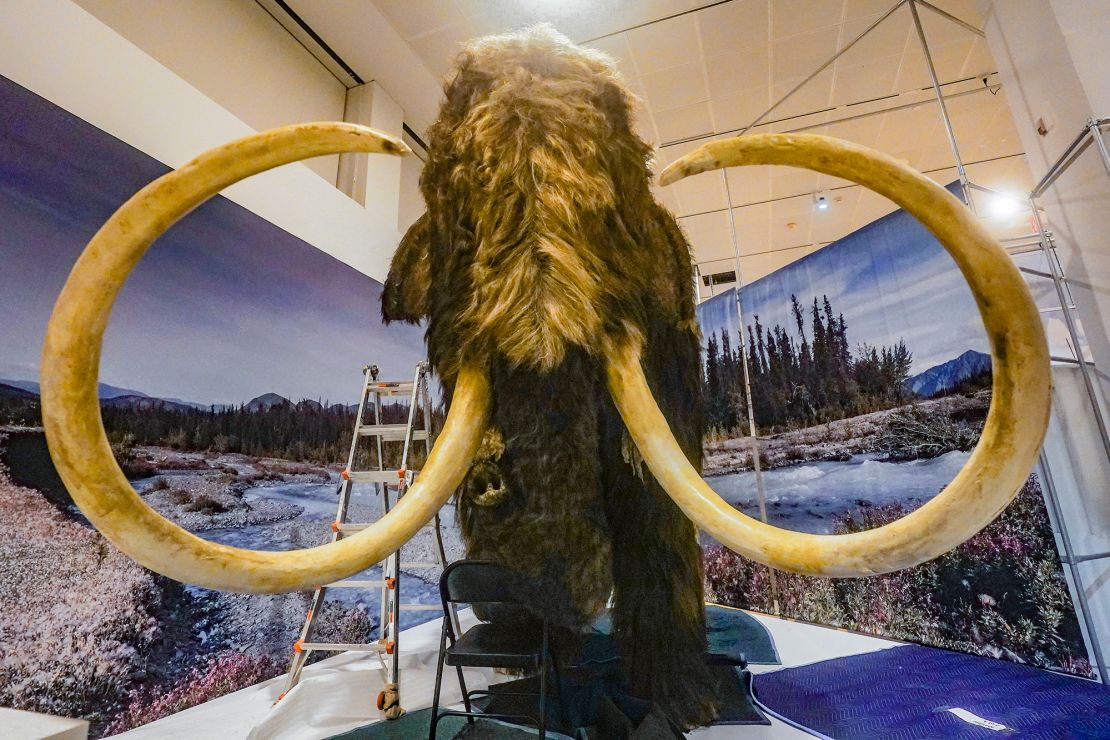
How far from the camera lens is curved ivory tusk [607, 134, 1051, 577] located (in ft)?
1.95

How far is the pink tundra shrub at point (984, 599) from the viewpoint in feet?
6.68

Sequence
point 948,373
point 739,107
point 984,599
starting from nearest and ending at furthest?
point 984,599 < point 948,373 < point 739,107

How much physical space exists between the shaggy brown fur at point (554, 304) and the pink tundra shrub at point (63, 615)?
165 centimetres

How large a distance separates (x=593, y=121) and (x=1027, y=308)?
0.77 metres

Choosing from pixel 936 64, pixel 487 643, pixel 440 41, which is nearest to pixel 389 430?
pixel 487 643

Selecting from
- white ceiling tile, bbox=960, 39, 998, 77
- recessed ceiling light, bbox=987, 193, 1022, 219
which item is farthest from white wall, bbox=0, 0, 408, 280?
white ceiling tile, bbox=960, 39, 998, 77

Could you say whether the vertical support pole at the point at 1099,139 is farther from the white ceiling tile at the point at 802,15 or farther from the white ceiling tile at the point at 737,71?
the white ceiling tile at the point at 737,71

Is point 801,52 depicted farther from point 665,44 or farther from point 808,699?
point 808,699

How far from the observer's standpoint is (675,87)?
348 centimetres

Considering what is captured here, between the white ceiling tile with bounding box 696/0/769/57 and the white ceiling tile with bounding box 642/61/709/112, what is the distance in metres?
0.17

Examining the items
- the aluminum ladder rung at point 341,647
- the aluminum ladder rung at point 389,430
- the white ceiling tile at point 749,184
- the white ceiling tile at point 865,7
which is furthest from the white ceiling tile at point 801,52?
the aluminum ladder rung at point 341,647

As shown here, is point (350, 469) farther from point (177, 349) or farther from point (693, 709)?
point (693, 709)

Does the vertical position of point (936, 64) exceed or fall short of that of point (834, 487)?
it exceeds it

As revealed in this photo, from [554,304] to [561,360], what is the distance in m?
0.09
